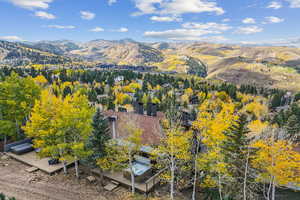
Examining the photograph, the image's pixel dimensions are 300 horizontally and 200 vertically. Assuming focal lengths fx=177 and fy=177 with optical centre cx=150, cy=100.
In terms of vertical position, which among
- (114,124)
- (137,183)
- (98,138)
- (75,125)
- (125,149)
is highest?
(75,125)

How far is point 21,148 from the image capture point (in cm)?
2545

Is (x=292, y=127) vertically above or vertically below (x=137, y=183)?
above

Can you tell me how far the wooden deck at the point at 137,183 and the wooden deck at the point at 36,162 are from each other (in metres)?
4.71

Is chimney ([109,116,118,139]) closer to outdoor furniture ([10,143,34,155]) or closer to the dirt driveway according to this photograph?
the dirt driveway

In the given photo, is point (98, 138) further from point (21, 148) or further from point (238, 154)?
point (21, 148)

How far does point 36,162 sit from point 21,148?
4.45 metres

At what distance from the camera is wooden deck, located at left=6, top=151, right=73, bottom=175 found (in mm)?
21516

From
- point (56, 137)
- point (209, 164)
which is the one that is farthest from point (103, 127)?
point (209, 164)

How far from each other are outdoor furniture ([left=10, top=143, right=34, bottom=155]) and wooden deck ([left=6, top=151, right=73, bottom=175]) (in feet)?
1.77

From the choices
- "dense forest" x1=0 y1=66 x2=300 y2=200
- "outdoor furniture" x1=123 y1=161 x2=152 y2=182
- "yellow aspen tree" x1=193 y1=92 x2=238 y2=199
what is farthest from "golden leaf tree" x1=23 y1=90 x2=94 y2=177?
"yellow aspen tree" x1=193 y1=92 x2=238 y2=199

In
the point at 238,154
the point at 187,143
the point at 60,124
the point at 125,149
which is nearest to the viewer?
the point at 238,154

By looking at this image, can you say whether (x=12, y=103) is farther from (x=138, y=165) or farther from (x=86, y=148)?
(x=138, y=165)

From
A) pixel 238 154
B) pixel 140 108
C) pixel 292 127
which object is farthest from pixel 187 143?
pixel 292 127

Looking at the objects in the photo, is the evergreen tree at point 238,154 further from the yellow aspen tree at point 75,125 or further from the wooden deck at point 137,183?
the yellow aspen tree at point 75,125
